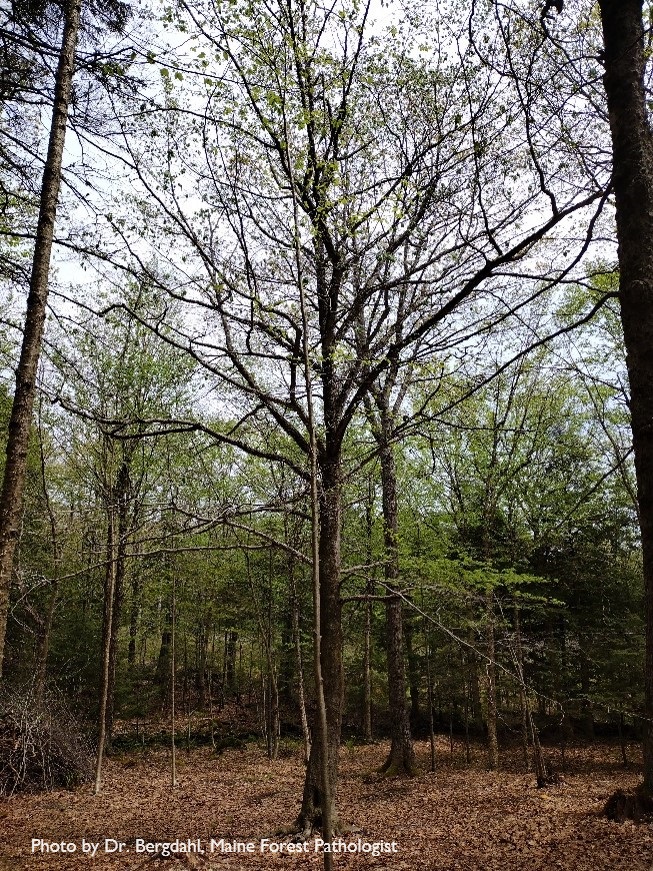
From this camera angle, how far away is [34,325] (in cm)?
432

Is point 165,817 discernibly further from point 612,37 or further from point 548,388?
point 548,388

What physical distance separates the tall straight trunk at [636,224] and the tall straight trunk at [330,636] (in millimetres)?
3579

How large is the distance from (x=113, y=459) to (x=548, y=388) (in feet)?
36.0

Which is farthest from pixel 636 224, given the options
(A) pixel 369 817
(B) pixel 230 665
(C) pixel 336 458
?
(B) pixel 230 665

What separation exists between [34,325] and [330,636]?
14.8 feet

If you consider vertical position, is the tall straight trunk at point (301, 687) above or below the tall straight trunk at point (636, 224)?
below

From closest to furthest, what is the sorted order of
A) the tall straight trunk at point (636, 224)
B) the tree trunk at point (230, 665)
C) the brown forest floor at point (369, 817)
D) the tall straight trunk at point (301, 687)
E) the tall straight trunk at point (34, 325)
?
the tall straight trunk at point (636, 224)
the tall straight trunk at point (34, 325)
the brown forest floor at point (369, 817)
the tall straight trunk at point (301, 687)
the tree trunk at point (230, 665)

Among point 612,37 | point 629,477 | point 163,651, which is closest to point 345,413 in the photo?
point 612,37

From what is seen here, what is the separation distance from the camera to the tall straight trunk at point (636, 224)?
2.89 meters

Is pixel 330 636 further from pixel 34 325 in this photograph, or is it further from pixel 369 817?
pixel 34 325

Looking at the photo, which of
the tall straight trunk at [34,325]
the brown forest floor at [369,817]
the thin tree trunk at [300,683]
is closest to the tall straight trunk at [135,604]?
the brown forest floor at [369,817]

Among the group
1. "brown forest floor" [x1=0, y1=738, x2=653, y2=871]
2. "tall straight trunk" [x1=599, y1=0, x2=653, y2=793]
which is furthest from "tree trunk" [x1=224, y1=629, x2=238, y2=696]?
"tall straight trunk" [x1=599, y1=0, x2=653, y2=793]

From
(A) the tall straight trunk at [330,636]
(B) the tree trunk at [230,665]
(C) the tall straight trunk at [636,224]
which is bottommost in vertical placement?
(B) the tree trunk at [230,665]

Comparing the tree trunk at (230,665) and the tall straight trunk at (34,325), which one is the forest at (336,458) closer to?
the tall straight trunk at (34,325)
